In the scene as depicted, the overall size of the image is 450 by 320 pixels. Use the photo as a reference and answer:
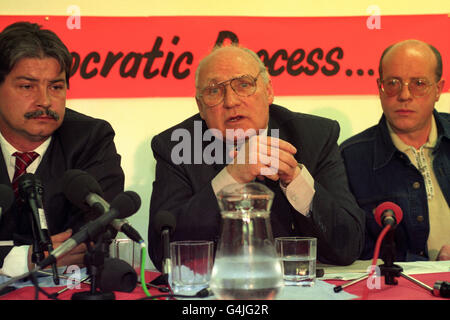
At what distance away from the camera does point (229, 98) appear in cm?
229

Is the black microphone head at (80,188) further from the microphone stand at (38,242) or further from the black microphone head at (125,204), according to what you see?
Result: the microphone stand at (38,242)

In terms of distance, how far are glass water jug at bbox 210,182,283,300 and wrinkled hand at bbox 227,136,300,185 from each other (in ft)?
1.63

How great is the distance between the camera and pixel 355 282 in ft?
4.98

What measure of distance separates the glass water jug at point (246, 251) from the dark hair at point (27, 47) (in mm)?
1525

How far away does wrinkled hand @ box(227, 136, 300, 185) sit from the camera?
185cm

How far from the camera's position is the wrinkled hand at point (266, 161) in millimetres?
1850

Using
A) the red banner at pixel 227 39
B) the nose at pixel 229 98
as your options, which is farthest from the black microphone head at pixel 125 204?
the red banner at pixel 227 39

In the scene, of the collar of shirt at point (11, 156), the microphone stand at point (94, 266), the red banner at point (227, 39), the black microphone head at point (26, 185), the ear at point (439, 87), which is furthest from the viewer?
the red banner at point (227, 39)

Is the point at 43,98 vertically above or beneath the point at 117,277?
above

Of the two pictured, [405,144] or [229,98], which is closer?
[229,98]

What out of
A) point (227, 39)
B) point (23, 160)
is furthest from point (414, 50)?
point (23, 160)

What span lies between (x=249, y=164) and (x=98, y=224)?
2.54 feet

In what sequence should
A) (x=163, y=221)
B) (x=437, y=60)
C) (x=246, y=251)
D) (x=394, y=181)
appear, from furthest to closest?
(x=437, y=60), (x=394, y=181), (x=163, y=221), (x=246, y=251)

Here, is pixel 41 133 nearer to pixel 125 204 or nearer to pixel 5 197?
pixel 5 197
